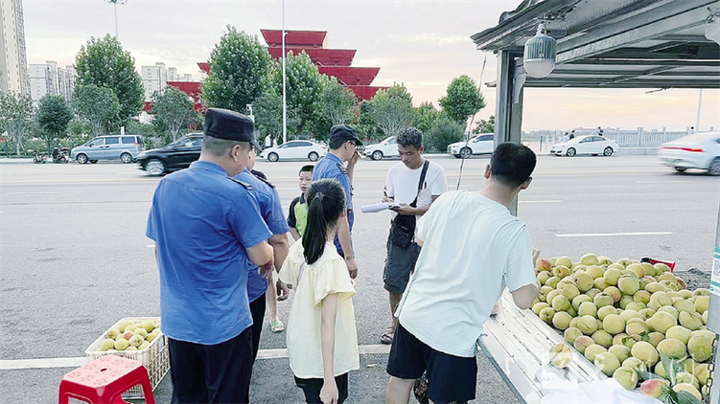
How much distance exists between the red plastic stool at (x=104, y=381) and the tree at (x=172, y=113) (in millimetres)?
30046

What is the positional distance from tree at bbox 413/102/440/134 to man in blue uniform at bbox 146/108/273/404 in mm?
33225

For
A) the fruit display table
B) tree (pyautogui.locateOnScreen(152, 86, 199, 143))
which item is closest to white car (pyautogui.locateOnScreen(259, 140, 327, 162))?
tree (pyautogui.locateOnScreen(152, 86, 199, 143))

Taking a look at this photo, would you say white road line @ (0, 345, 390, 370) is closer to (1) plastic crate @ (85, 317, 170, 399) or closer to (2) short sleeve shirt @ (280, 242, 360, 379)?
(1) plastic crate @ (85, 317, 170, 399)

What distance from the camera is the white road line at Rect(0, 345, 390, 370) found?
11.7 feet

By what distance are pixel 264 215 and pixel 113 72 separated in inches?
1343

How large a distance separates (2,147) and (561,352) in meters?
37.7

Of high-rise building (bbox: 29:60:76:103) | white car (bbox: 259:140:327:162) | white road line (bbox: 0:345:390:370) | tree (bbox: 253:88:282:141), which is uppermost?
high-rise building (bbox: 29:60:76:103)

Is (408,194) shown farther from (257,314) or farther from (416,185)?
(257,314)

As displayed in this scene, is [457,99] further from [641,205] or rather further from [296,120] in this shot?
[641,205]

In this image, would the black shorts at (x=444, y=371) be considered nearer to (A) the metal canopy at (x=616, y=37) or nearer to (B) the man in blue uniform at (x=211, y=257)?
(B) the man in blue uniform at (x=211, y=257)

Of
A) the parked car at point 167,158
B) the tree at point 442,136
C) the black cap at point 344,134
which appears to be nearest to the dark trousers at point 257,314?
the black cap at point 344,134

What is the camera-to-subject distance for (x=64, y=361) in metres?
3.65

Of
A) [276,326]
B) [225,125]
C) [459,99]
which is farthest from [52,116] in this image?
[225,125]

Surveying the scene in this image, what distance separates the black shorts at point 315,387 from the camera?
2453 millimetres
